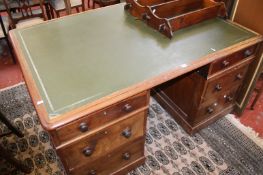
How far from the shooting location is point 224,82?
1.79 meters

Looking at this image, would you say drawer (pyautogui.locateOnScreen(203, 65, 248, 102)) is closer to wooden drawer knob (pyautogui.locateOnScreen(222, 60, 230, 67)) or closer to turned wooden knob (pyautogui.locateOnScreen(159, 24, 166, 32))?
wooden drawer knob (pyautogui.locateOnScreen(222, 60, 230, 67))

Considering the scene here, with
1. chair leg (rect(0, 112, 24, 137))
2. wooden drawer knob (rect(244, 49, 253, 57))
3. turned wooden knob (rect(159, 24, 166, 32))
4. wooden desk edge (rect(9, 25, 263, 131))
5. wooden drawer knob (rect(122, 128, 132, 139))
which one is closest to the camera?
wooden desk edge (rect(9, 25, 263, 131))

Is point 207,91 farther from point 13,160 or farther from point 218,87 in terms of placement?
point 13,160

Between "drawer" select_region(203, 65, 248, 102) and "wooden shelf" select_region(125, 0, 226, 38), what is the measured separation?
43 centimetres

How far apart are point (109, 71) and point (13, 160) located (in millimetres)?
995

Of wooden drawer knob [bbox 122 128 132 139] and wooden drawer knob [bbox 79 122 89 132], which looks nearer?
wooden drawer knob [bbox 79 122 89 132]

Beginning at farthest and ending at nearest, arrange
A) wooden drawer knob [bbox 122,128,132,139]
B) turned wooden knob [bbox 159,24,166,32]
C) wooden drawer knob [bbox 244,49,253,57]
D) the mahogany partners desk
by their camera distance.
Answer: wooden drawer knob [bbox 244,49,253,57], turned wooden knob [bbox 159,24,166,32], wooden drawer knob [bbox 122,128,132,139], the mahogany partners desk

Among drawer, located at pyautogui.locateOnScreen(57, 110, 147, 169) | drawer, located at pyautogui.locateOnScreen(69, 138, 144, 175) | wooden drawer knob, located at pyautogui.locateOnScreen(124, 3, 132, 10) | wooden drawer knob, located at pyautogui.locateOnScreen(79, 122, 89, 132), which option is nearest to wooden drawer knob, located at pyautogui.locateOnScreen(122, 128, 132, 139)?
drawer, located at pyautogui.locateOnScreen(57, 110, 147, 169)

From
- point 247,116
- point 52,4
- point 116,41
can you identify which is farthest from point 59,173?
point 52,4

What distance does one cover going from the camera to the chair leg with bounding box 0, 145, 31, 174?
5.24 feet

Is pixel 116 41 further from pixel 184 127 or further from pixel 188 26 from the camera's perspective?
pixel 184 127

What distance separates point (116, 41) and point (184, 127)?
39.8 inches

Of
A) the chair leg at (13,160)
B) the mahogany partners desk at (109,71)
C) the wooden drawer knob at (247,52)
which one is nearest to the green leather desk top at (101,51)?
the mahogany partners desk at (109,71)

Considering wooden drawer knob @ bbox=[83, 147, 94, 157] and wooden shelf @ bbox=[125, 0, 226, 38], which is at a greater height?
wooden shelf @ bbox=[125, 0, 226, 38]
